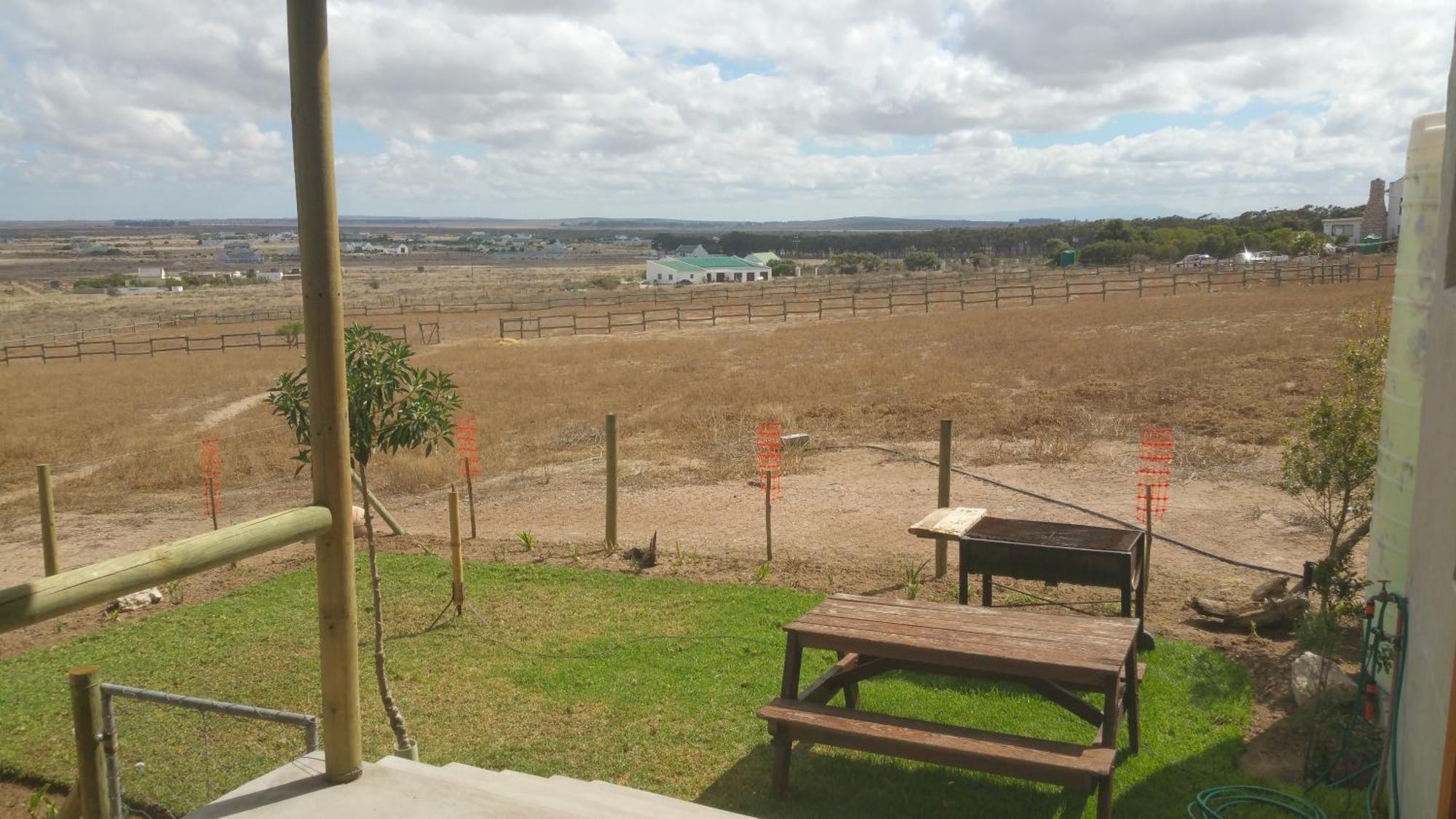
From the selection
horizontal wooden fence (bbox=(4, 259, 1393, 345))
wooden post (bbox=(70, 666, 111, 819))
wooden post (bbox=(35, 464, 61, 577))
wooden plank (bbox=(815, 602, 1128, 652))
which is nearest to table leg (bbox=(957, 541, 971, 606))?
wooden plank (bbox=(815, 602, 1128, 652))

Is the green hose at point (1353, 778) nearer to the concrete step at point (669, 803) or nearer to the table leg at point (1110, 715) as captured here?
the table leg at point (1110, 715)

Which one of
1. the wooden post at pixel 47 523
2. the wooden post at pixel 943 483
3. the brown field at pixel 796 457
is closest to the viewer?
the wooden post at pixel 943 483

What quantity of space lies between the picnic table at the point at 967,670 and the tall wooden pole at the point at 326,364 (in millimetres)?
1944

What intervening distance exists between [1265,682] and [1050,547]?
1541 millimetres

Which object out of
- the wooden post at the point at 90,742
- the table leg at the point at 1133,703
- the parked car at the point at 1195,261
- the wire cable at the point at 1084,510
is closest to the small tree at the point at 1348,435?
the wire cable at the point at 1084,510

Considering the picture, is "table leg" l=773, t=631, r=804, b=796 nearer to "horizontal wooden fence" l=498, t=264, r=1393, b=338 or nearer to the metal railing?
the metal railing

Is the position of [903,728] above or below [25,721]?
above

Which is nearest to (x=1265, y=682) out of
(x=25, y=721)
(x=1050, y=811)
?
(x=1050, y=811)

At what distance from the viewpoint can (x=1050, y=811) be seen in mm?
4996

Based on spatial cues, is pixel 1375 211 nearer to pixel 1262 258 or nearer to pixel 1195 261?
pixel 1262 258

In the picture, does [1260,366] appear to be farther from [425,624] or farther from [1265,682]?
[425,624]

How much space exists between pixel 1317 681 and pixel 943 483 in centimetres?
418

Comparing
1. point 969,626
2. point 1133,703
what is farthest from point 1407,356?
point 969,626

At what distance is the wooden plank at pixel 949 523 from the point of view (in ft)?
23.5
